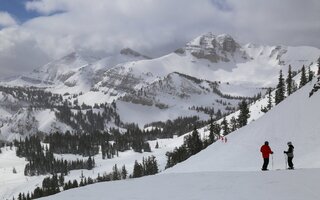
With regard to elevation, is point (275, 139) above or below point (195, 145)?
above

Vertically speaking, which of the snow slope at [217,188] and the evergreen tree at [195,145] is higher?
the evergreen tree at [195,145]

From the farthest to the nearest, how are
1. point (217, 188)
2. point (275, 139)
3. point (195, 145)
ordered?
1. point (195, 145)
2. point (275, 139)
3. point (217, 188)

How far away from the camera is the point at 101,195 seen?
28.1 m

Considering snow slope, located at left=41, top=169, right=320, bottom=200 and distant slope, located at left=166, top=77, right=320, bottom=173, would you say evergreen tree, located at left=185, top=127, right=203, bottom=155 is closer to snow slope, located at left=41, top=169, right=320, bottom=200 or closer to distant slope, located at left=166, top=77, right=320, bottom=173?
distant slope, located at left=166, top=77, right=320, bottom=173

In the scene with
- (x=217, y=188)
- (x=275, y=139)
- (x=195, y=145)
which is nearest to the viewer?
(x=217, y=188)

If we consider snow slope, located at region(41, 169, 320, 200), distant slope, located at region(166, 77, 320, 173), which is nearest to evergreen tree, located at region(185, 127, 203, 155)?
distant slope, located at region(166, 77, 320, 173)

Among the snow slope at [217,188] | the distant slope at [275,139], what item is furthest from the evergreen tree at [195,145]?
the snow slope at [217,188]

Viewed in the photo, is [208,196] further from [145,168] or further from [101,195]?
[145,168]

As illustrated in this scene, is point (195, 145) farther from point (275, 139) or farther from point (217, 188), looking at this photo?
point (217, 188)

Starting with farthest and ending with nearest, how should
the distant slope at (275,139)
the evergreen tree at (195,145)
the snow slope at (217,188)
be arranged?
the evergreen tree at (195,145) → the distant slope at (275,139) → the snow slope at (217,188)

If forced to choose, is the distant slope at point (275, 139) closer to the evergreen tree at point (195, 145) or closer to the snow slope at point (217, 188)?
the snow slope at point (217, 188)

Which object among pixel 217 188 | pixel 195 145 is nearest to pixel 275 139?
pixel 217 188

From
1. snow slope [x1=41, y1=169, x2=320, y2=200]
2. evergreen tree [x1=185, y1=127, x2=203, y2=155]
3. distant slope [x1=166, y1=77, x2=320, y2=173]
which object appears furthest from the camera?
evergreen tree [x1=185, y1=127, x2=203, y2=155]

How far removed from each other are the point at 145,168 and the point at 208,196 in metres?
147
